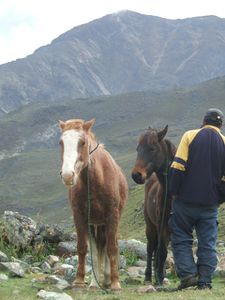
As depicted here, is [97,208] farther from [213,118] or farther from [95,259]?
[213,118]

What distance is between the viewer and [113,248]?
962 cm

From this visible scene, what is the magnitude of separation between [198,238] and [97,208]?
1.75 meters

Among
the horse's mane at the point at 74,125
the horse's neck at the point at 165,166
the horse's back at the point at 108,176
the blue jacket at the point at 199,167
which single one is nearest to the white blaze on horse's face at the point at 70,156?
the horse's mane at the point at 74,125

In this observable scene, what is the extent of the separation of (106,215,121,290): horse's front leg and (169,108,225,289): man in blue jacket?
42.6 inches

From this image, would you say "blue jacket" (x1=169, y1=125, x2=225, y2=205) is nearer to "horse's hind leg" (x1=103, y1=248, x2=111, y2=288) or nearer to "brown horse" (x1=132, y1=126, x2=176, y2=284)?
"brown horse" (x1=132, y1=126, x2=176, y2=284)

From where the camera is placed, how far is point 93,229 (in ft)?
32.6

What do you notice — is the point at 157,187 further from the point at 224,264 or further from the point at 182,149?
the point at 224,264

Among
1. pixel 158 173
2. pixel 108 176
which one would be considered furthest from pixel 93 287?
pixel 158 173

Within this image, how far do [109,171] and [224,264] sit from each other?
5.10 m

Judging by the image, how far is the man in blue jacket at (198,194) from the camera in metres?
8.91

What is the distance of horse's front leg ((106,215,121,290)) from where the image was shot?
9516 mm

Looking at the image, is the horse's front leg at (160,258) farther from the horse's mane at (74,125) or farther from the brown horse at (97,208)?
the horse's mane at (74,125)

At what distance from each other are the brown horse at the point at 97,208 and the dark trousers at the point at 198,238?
1.10m

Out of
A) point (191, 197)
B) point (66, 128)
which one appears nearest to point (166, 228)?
point (191, 197)
